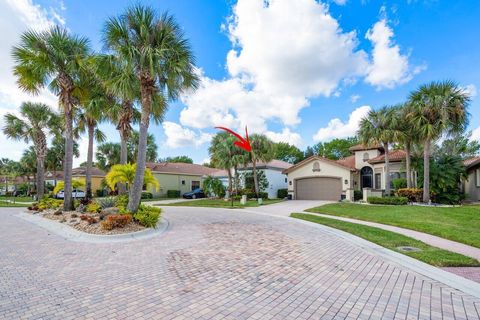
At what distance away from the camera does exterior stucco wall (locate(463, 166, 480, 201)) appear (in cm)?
1946

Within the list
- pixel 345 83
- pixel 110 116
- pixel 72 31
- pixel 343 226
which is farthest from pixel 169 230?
pixel 345 83

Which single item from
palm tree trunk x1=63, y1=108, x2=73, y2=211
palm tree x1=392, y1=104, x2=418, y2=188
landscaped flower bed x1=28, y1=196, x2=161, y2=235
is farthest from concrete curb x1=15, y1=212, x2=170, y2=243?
palm tree x1=392, y1=104, x2=418, y2=188

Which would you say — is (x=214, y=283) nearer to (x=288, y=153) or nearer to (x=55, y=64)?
(x=55, y=64)

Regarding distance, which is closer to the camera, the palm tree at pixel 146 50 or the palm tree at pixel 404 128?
the palm tree at pixel 146 50

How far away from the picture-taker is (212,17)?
13258mm

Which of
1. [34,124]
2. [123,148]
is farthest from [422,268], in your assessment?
[34,124]

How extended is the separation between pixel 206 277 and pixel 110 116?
13.6m

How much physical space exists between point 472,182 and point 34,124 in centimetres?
3863

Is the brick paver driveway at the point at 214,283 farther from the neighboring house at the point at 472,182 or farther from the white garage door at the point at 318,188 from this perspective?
the neighboring house at the point at 472,182

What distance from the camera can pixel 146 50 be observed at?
396 inches

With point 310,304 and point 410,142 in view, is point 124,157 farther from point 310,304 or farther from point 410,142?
point 410,142

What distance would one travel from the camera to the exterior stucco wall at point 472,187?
63.8 ft

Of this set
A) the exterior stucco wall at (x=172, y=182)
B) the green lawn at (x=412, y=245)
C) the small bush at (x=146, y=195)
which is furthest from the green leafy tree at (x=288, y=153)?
the green lawn at (x=412, y=245)

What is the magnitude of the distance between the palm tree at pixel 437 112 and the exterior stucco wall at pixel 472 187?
494 centimetres
